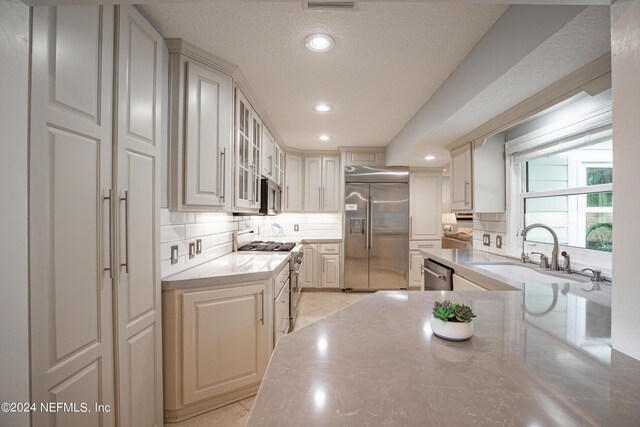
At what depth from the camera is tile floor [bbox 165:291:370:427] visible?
1.71 metres

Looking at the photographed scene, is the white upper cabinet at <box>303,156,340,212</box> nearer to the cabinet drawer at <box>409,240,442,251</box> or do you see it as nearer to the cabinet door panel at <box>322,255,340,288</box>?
the cabinet door panel at <box>322,255,340,288</box>

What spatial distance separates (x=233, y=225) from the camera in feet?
10.2

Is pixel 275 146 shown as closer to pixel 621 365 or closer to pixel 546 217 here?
pixel 546 217

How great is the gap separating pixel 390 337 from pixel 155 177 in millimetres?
1432

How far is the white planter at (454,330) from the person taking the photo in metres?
0.86

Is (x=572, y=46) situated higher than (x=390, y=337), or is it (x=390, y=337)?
(x=572, y=46)

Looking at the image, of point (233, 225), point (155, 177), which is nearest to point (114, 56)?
point (155, 177)

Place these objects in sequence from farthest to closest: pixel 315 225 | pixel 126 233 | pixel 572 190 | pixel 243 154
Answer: pixel 315 225 < pixel 243 154 < pixel 572 190 < pixel 126 233

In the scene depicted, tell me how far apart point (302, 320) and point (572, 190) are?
2.91m

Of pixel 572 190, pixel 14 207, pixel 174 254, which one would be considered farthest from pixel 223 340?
pixel 572 190

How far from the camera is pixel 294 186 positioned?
485cm

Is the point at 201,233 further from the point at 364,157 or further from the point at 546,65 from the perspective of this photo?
the point at 364,157

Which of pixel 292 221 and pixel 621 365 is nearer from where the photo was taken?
pixel 621 365

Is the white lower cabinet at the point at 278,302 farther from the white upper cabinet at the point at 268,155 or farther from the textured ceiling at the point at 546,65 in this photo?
the textured ceiling at the point at 546,65
